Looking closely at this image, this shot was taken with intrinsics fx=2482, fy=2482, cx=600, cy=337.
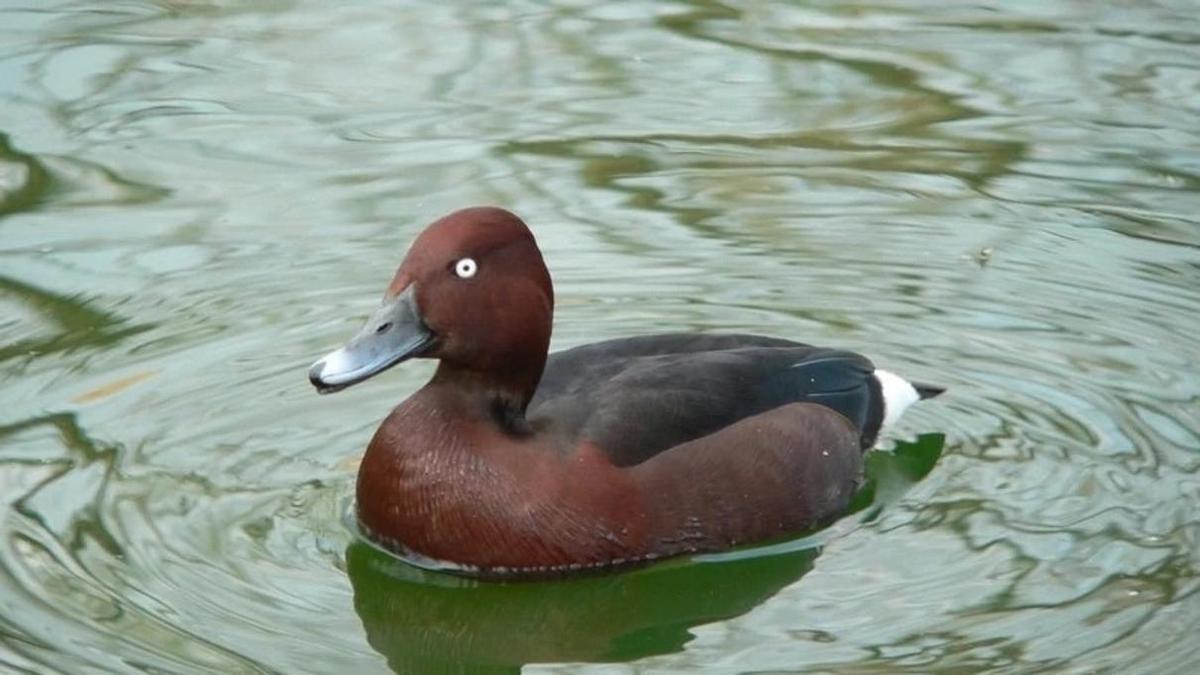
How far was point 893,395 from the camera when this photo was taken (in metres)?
8.30

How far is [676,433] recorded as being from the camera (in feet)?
24.8

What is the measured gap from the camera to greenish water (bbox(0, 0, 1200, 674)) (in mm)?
7047

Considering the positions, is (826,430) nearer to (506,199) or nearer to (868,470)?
(868,470)

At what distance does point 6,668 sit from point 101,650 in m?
0.26

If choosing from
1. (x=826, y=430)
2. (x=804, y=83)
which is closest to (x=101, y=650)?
(x=826, y=430)

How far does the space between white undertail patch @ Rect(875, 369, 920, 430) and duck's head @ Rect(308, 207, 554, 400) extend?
144cm

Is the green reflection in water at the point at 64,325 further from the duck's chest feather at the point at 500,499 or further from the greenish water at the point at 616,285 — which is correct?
the duck's chest feather at the point at 500,499

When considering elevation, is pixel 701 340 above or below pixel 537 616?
above

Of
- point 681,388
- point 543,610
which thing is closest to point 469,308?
point 681,388

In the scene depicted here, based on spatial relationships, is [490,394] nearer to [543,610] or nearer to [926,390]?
[543,610]

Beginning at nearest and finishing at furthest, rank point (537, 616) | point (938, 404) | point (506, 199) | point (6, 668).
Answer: point (6, 668) < point (537, 616) < point (938, 404) < point (506, 199)

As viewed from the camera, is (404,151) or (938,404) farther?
(404,151)

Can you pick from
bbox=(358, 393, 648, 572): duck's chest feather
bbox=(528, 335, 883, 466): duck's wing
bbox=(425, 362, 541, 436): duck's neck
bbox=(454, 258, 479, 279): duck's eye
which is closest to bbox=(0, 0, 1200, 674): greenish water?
bbox=(358, 393, 648, 572): duck's chest feather

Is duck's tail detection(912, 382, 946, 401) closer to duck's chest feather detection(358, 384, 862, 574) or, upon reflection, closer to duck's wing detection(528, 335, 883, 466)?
duck's wing detection(528, 335, 883, 466)
